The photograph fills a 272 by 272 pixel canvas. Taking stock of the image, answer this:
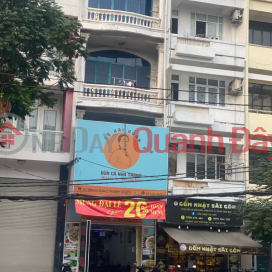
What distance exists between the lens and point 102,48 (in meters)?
21.0

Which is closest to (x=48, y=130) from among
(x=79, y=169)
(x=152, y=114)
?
(x=79, y=169)

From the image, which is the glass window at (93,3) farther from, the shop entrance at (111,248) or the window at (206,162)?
the shop entrance at (111,248)

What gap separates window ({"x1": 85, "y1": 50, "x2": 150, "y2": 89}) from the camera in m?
20.7

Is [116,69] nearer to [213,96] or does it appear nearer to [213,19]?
[213,96]

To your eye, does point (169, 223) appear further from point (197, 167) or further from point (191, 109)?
point (191, 109)

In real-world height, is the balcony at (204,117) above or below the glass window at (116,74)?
below

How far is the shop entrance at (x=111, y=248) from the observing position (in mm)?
21203

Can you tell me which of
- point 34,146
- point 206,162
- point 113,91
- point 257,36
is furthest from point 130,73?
point 257,36

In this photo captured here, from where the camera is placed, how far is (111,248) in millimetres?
25234

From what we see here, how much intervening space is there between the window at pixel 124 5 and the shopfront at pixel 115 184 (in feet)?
18.7

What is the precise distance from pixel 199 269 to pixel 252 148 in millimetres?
6012

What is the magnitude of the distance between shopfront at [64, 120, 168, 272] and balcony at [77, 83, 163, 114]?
38.2 inches

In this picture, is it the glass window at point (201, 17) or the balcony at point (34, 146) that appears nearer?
the balcony at point (34, 146)

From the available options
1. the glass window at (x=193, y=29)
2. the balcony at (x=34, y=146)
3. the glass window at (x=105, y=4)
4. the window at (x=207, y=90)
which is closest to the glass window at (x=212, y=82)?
the window at (x=207, y=90)
